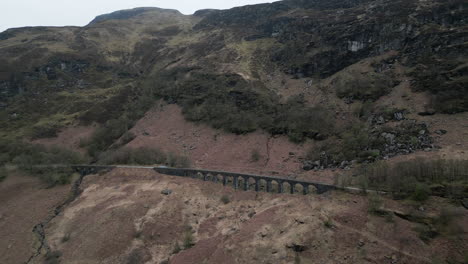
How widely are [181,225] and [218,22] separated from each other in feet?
279

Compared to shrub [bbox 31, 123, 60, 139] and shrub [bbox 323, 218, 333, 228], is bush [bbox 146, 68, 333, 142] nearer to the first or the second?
shrub [bbox 323, 218, 333, 228]

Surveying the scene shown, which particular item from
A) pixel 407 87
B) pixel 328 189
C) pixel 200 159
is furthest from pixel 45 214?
pixel 407 87

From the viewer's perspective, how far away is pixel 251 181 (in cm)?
3159

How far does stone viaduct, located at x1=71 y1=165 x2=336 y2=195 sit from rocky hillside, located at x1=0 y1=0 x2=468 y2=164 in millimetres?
6582

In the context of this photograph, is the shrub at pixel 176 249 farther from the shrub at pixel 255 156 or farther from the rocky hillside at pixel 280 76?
the rocky hillside at pixel 280 76

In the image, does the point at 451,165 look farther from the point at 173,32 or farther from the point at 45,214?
the point at 173,32

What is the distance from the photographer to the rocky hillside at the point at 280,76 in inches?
1375

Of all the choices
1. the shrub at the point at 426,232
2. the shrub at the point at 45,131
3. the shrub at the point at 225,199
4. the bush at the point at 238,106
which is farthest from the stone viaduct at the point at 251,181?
the shrub at the point at 45,131

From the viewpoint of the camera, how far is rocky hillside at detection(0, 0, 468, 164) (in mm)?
34938

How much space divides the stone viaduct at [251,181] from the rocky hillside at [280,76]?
6.58 metres

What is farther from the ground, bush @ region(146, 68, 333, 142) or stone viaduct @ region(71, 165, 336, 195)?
bush @ region(146, 68, 333, 142)

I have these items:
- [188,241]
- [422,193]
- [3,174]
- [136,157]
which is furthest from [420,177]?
[3,174]

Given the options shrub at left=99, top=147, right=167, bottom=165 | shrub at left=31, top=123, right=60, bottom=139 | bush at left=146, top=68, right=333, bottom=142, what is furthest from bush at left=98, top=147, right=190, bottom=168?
shrub at left=31, top=123, right=60, bottom=139

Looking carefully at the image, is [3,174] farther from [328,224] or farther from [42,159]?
[328,224]
